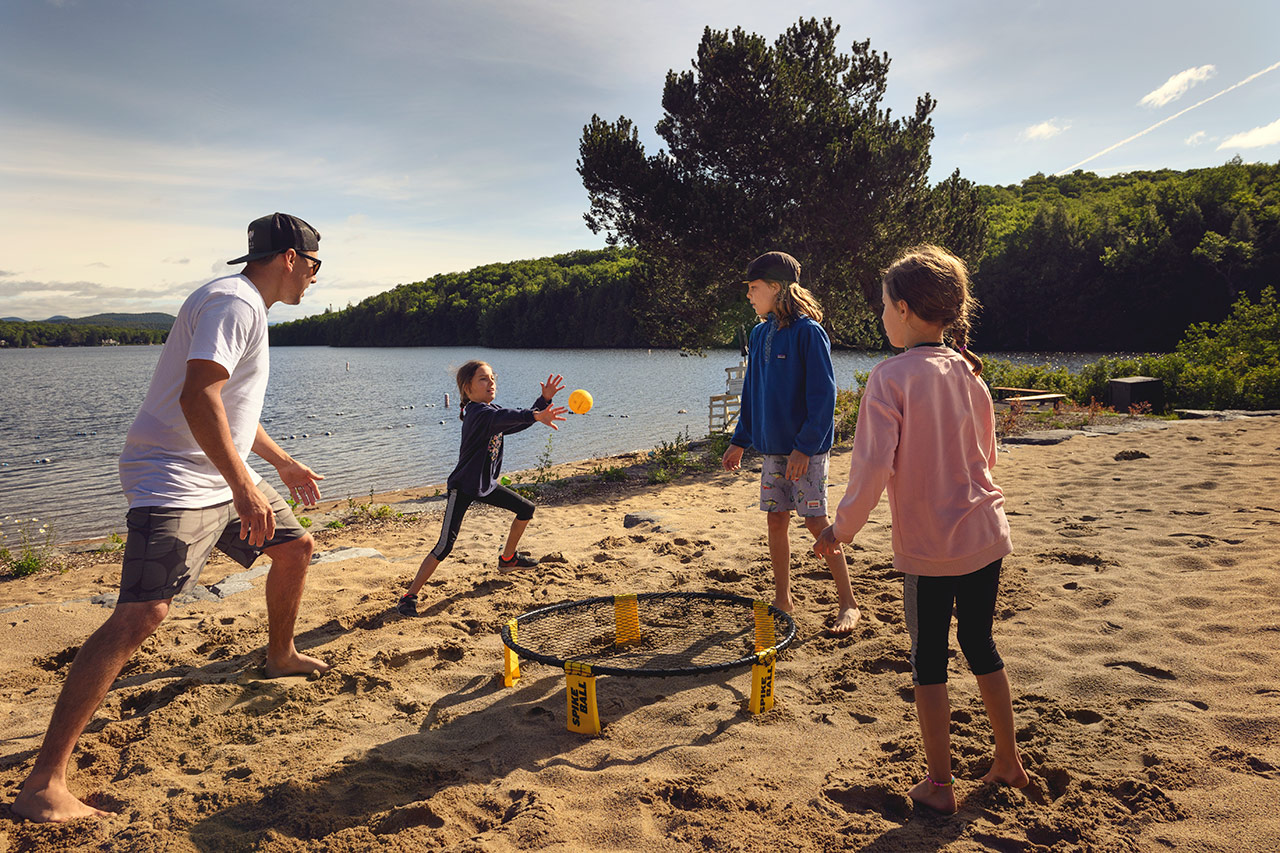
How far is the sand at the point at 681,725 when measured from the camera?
8.64 ft

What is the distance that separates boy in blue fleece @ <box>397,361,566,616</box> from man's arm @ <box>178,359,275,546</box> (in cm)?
212

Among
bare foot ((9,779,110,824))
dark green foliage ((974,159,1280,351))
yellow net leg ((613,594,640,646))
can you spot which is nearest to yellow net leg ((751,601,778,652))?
yellow net leg ((613,594,640,646))

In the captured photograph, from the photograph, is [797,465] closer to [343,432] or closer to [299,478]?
[299,478]

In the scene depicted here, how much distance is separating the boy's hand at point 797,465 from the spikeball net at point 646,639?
788 millimetres

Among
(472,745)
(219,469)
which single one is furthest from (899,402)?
(219,469)

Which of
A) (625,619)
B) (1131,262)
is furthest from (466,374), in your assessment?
(1131,262)

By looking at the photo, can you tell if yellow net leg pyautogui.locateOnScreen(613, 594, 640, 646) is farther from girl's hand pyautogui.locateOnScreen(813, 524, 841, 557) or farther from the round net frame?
→ girl's hand pyautogui.locateOnScreen(813, 524, 841, 557)

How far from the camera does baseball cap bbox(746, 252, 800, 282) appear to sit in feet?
15.0

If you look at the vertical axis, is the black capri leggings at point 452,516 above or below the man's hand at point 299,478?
below

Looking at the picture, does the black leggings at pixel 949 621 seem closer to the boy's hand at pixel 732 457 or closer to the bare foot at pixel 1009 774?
the bare foot at pixel 1009 774

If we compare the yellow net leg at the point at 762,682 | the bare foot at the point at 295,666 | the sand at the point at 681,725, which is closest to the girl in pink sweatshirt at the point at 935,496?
the sand at the point at 681,725

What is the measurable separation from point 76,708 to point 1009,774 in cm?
366

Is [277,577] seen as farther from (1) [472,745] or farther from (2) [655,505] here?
(2) [655,505]

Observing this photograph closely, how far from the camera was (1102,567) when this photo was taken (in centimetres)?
546
